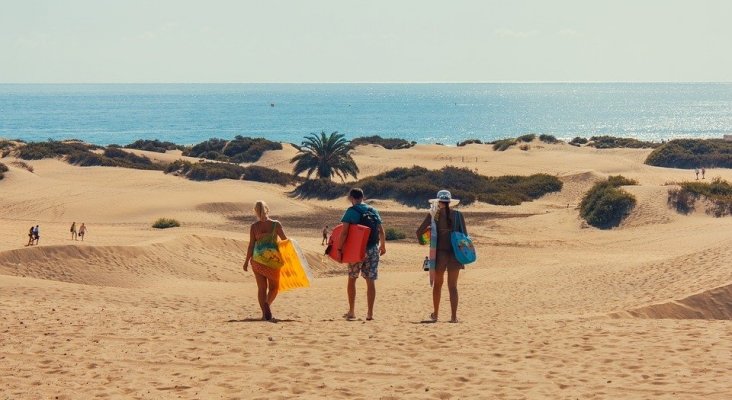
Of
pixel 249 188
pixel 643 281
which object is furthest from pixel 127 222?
pixel 643 281

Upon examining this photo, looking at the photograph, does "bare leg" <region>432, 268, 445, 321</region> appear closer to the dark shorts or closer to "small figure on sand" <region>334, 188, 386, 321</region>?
the dark shorts

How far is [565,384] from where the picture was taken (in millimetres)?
7832

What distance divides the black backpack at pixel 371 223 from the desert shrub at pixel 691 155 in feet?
166

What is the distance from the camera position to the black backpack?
11234mm

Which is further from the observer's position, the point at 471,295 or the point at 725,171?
the point at 725,171

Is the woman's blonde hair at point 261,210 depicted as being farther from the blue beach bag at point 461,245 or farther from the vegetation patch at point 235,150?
the vegetation patch at point 235,150

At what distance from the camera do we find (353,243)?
441 inches

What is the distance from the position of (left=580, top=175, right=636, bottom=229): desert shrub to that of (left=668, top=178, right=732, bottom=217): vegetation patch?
60.4 inches

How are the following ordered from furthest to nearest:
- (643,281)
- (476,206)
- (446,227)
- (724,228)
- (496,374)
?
(476,206) < (724,228) < (643,281) < (446,227) < (496,374)

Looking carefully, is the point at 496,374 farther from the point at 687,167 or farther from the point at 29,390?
the point at 687,167

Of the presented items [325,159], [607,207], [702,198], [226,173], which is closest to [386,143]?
[325,159]

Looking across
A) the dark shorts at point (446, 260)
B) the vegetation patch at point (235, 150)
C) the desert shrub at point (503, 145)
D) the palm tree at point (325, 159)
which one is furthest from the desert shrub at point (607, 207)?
the desert shrub at point (503, 145)

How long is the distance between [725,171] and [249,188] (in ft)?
89.7

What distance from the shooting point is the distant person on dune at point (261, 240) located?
11172 mm
